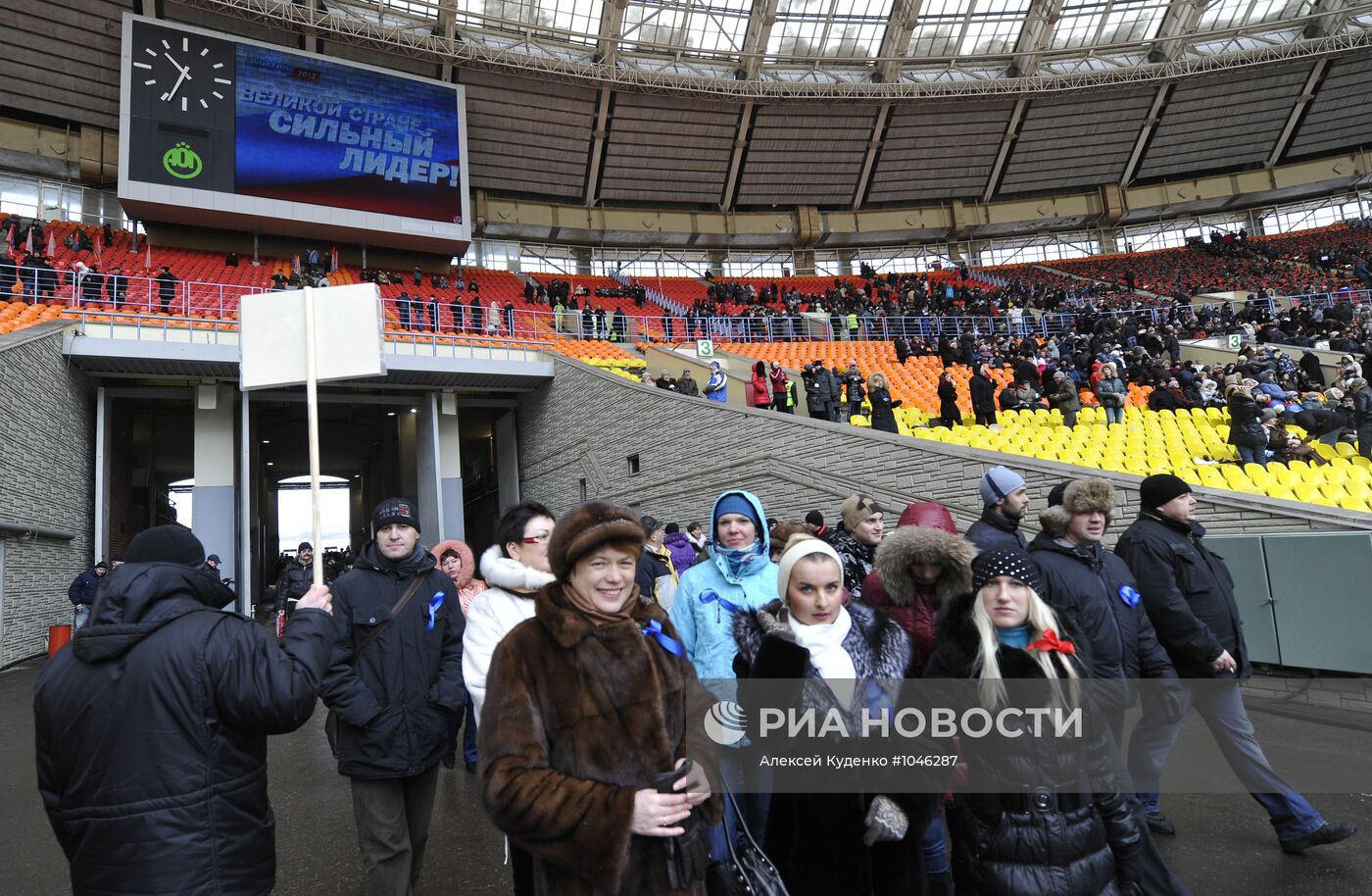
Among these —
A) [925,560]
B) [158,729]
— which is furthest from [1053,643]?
[158,729]

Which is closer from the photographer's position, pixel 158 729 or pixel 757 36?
pixel 158 729

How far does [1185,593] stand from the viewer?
3494mm

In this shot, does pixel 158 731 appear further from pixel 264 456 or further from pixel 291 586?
pixel 264 456

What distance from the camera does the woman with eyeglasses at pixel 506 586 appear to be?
2.74 meters

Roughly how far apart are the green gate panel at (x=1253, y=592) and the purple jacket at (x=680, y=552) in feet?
15.4

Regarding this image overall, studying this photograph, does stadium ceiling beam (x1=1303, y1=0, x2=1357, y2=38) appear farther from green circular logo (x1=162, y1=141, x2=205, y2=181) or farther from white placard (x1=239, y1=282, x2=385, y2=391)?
green circular logo (x1=162, y1=141, x2=205, y2=181)

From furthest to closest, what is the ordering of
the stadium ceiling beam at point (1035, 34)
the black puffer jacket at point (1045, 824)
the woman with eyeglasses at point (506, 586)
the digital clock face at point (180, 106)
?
the stadium ceiling beam at point (1035, 34) → the digital clock face at point (180, 106) → the woman with eyeglasses at point (506, 586) → the black puffer jacket at point (1045, 824)

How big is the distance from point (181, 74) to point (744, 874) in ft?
84.1

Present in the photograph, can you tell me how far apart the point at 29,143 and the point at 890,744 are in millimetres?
29847

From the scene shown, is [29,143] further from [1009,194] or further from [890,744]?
[1009,194]

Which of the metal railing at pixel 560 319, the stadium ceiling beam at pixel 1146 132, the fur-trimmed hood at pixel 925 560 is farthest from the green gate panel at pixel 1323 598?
the stadium ceiling beam at pixel 1146 132

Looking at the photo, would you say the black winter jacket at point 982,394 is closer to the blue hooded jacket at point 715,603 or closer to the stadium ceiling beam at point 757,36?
the blue hooded jacket at point 715,603

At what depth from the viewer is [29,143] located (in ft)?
72.5

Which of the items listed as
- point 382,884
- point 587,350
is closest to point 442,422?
point 587,350
